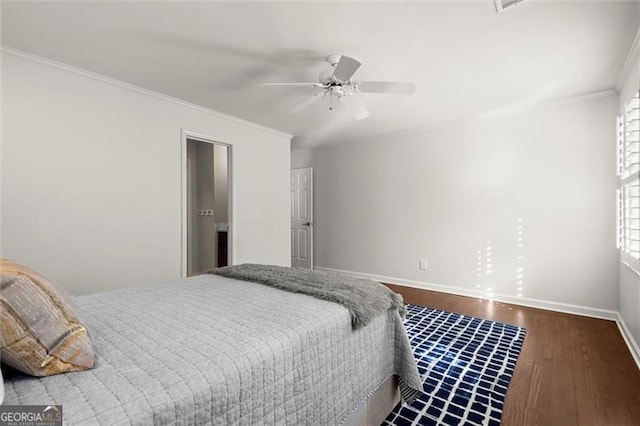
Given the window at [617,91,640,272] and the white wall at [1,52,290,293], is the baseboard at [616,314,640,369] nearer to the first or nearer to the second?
the window at [617,91,640,272]

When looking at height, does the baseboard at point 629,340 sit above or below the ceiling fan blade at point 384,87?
below

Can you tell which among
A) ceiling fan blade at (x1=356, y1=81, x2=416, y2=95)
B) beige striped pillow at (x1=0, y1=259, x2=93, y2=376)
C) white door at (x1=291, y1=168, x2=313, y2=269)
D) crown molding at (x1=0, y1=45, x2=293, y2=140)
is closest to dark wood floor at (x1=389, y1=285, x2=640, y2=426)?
beige striped pillow at (x1=0, y1=259, x2=93, y2=376)

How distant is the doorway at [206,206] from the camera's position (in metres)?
4.93

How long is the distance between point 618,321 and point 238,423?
12.4 feet

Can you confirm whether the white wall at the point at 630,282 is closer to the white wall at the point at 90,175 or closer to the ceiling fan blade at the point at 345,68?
the ceiling fan blade at the point at 345,68

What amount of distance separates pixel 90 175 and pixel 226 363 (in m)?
2.61

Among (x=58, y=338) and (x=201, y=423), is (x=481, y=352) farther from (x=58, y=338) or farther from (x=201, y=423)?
(x=58, y=338)

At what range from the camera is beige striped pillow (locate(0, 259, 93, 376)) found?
77 centimetres

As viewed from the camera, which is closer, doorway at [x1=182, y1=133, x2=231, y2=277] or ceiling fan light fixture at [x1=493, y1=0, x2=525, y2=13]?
ceiling fan light fixture at [x1=493, y1=0, x2=525, y2=13]

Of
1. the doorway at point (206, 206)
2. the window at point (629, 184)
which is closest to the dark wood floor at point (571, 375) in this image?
the window at point (629, 184)

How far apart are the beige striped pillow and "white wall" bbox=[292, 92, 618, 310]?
4.04m

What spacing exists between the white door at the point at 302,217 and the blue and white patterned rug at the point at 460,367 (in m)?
2.77

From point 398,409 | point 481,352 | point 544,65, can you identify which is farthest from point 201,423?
point 544,65

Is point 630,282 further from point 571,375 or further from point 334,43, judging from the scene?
point 334,43
